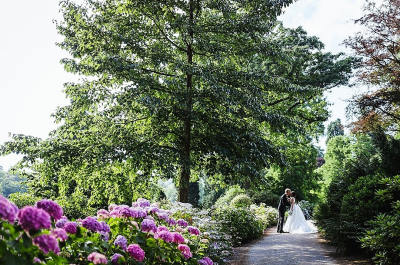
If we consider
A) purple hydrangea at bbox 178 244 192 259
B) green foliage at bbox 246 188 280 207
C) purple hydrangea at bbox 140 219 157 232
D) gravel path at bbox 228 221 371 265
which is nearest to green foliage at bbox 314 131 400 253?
gravel path at bbox 228 221 371 265

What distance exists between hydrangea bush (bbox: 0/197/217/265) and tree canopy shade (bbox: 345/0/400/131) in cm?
947

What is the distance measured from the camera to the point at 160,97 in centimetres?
856

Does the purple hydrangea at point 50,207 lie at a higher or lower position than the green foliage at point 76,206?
higher

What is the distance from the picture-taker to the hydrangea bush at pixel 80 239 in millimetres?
1704

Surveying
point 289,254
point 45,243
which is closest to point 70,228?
point 45,243

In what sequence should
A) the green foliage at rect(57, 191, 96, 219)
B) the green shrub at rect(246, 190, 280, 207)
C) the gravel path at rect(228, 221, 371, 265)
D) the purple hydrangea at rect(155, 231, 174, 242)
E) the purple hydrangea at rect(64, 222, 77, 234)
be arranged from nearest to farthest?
the purple hydrangea at rect(64, 222, 77, 234) → the purple hydrangea at rect(155, 231, 174, 242) → the gravel path at rect(228, 221, 371, 265) → the green foliage at rect(57, 191, 96, 219) → the green shrub at rect(246, 190, 280, 207)

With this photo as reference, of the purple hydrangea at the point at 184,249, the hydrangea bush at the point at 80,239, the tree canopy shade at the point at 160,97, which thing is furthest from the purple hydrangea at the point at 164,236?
the tree canopy shade at the point at 160,97

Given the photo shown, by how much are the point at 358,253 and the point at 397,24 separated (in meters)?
7.93

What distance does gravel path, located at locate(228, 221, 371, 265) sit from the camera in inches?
264

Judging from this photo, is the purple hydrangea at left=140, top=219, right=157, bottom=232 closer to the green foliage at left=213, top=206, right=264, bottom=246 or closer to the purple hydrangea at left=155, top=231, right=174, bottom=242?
the purple hydrangea at left=155, top=231, right=174, bottom=242

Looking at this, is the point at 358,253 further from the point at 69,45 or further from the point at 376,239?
the point at 69,45

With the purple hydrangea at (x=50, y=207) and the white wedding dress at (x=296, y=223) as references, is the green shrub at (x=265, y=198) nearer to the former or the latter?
the white wedding dress at (x=296, y=223)

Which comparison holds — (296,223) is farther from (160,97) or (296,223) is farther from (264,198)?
(264,198)

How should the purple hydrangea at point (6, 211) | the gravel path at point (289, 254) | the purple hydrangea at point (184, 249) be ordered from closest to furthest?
the purple hydrangea at point (6, 211) → the purple hydrangea at point (184, 249) → the gravel path at point (289, 254)
